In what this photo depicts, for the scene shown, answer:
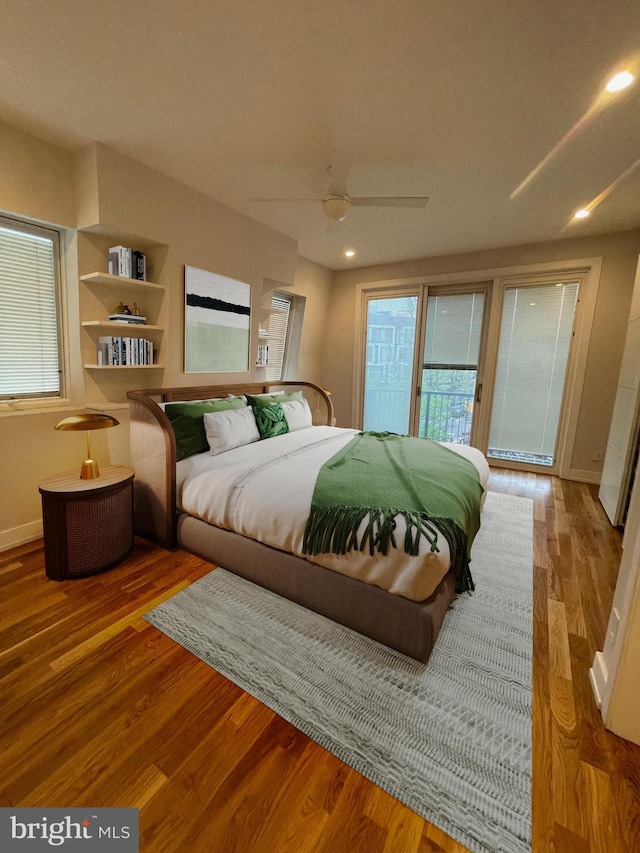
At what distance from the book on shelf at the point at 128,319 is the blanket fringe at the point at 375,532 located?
2.11m

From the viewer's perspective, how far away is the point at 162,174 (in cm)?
280

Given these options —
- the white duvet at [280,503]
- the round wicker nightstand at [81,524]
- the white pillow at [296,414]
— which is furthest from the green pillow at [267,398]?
the round wicker nightstand at [81,524]

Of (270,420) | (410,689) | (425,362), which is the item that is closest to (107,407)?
(270,420)

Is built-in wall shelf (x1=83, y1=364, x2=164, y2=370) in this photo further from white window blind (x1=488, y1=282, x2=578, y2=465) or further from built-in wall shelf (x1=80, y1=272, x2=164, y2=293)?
white window blind (x1=488, y1=282, x2=578, y2=465)

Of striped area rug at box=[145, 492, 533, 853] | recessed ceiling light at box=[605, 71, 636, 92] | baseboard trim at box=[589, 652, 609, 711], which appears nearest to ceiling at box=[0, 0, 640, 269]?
recessed ceiling light at box=[605, 71, 636, 92]

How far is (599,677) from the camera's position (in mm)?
1469

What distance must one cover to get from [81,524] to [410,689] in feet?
6.34

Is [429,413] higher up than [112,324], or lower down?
lower down

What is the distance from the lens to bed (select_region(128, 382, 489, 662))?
160 cm

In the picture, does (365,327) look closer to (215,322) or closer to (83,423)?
(215,322)

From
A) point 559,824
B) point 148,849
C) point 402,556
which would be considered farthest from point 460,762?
point 148,849

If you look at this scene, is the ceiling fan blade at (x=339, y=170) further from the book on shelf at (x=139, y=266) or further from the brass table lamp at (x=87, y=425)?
the brass table lamp at (x=87, y=425)

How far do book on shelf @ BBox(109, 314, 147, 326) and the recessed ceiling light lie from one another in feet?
10.2

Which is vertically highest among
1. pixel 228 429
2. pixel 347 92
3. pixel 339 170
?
pixel 347 92
